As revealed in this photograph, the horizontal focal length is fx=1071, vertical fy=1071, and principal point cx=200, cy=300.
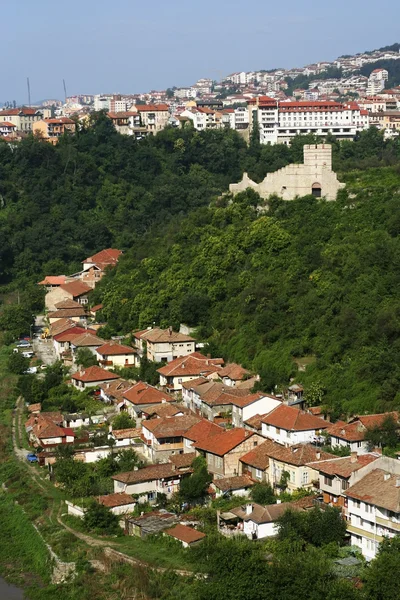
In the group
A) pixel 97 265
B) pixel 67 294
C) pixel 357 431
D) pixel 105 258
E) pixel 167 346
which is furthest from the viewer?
pixel 105 258

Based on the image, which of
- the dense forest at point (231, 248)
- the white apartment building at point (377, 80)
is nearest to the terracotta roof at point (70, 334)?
the dense forest at point (231, 248)

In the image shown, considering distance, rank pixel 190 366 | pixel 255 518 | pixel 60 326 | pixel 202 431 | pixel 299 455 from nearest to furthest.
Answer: pixel 255 518
pixel 299 455
pixel 202 431
pixel 190 366
pixel 60 326

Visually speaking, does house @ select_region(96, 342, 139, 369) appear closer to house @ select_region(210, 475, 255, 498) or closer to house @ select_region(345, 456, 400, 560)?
house @ select_region(210, 475, 255, 498)

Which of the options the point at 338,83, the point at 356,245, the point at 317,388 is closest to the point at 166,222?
the point at 356,245

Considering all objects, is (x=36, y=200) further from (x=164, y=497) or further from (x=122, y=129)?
(x=164, y=497)

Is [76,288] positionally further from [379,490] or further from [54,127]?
[379,490]

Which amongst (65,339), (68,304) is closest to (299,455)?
(65,339)

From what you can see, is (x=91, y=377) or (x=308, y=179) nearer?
(x=91, y=377)
